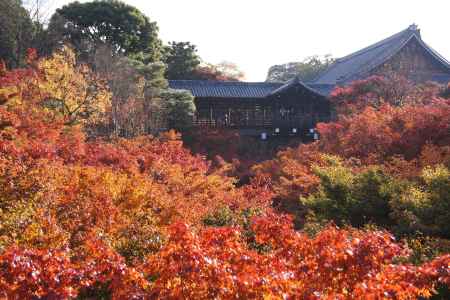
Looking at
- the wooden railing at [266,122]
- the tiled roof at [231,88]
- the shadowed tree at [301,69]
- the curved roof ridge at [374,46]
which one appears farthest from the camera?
the shadowed tree at [301,69]

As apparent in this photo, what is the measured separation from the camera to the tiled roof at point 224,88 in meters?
27.8

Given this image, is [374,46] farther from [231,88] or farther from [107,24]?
[107,24]

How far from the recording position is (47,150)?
11875 millimetres

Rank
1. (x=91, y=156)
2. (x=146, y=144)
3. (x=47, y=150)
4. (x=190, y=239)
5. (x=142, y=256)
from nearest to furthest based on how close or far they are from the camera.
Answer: (x=190, y=239) → (x=142, y=256) → (x=47, y=150) → (x=91, y=156) → (x=146, y=144)

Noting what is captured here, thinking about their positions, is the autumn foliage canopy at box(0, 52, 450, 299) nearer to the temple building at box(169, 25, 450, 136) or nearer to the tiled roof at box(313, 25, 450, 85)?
the temple building at box(169, 25, 450, 136)

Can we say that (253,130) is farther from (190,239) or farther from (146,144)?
(190,239)

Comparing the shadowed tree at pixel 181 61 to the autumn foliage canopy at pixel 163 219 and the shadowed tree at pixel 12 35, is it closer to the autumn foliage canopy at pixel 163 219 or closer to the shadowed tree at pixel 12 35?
the shadowed tree at pixel 12 35

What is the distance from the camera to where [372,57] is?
108ft

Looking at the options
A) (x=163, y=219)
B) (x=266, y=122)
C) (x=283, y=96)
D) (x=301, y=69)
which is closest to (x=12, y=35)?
(x=266, y=122)

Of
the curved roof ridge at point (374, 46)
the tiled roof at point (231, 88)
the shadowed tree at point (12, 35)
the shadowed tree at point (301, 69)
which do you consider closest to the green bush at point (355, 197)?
the tiled roof at point (231, 88)

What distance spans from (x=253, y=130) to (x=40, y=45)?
13.5m

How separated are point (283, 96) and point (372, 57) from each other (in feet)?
30.1

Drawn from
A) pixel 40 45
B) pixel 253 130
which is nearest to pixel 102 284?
pixel 253 130

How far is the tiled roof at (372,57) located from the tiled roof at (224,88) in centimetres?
617
